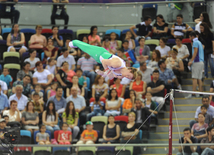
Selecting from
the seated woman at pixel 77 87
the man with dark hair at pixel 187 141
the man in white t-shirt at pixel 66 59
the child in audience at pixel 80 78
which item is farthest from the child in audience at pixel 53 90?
the man with dark hair at pixel 187 141

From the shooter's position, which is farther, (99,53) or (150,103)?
(150,103)

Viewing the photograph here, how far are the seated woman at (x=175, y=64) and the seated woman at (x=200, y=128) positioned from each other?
275 centimetres

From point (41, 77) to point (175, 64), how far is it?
12.4 feet

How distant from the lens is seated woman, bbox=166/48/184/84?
11.0 meters

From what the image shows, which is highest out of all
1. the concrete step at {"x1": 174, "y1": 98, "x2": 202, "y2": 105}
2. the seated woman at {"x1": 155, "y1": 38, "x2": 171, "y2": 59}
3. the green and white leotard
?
the seated woman at {"x1": 155, "y1": 38, "x2": 171, "y2": 59}

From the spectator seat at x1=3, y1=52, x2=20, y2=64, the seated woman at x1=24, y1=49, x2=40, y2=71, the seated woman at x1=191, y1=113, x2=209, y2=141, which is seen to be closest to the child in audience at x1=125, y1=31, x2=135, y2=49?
the seated woman at x1=24, y1=49, x2=40, y2=71

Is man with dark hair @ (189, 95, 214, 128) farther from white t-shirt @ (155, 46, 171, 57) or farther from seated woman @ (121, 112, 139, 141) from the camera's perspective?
white t-shirt @ (155, 46, 171, 57)

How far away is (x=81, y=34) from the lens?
12.7 m

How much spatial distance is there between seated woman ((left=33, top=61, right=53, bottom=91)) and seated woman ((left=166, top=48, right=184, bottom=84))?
11.0ft

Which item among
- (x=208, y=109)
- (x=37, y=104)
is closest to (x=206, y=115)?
(x=208, y=109)

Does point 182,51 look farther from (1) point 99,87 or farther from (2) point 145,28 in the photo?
(1) point 99,87

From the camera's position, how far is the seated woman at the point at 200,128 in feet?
26.8

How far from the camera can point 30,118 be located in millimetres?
9891

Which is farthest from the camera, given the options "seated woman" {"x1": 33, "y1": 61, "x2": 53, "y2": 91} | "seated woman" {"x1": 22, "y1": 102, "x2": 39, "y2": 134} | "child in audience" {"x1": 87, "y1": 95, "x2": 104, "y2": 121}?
"seated woman" {"x1": 33, "y1": 61, "x2": 53, "y2": 91}
